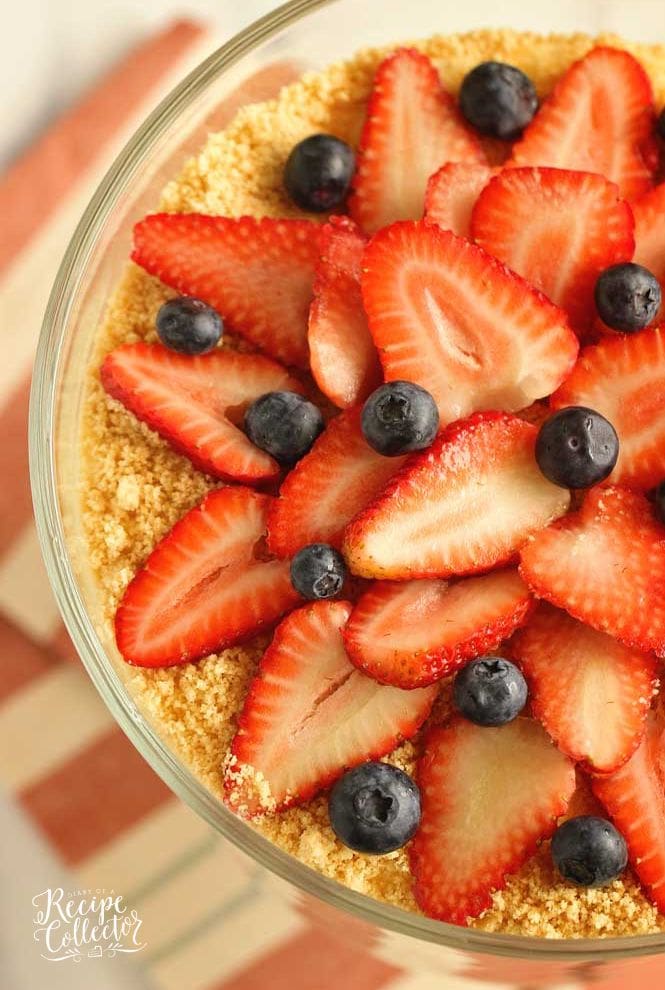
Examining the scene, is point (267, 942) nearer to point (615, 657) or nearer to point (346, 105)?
point (615, 657)

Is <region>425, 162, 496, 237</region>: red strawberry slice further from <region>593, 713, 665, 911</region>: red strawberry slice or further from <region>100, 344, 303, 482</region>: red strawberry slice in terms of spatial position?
<region>593, 713, 665, 911</region>: red strawberry slice

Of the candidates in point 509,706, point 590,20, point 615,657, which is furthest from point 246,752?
point 590,20

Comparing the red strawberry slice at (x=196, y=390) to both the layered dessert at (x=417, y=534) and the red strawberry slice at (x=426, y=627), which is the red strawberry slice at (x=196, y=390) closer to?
the layered dessert at (x=417, y=534)

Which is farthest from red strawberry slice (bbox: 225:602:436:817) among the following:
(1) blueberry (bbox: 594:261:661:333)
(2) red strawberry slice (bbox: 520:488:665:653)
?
(1) blueberry (bbox: 594:261:661:333)
